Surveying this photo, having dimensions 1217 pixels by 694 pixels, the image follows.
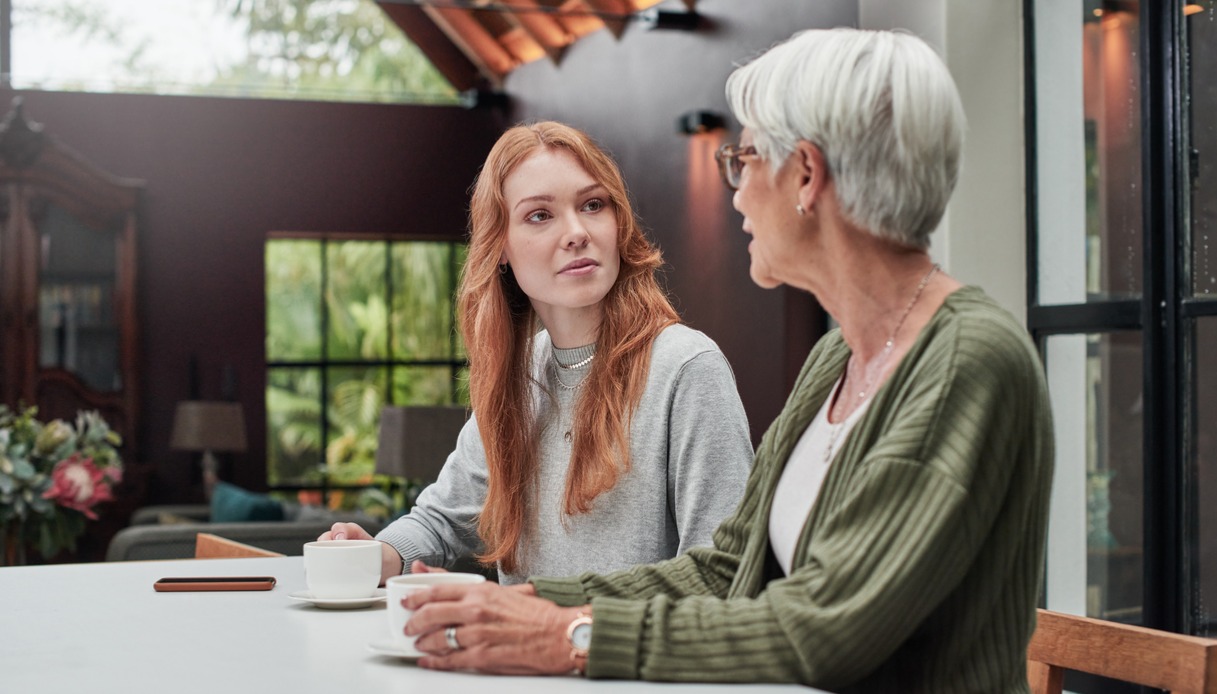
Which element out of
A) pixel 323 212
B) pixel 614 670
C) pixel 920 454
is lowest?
pixel 614 670

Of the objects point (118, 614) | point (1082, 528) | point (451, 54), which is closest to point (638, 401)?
point (118, 614)

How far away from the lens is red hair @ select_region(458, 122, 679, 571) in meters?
1.87

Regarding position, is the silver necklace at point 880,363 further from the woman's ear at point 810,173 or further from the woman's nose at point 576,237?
the woman's nose at point 576,237

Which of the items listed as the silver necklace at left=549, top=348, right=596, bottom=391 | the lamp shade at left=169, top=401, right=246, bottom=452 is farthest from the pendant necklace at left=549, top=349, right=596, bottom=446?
the lamp shade at left=169, top=401, right=246, bottom=452

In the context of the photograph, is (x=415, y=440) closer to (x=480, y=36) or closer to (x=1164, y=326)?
(x=1164, y=326)

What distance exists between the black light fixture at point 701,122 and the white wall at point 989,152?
8.36ft

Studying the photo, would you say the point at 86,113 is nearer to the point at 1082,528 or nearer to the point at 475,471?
the point at 1082,528

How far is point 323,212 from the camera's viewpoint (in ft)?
32.3

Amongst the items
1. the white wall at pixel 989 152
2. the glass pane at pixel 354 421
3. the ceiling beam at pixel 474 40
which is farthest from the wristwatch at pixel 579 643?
the glass pane at pixel 354 421

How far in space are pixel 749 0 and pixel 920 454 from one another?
19.8 ft

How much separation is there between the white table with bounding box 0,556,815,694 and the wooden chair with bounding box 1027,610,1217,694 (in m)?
0.46

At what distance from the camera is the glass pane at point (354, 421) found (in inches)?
535

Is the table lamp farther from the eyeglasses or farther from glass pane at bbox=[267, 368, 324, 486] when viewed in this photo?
the eyeglasses

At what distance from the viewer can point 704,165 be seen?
23.4 ft
